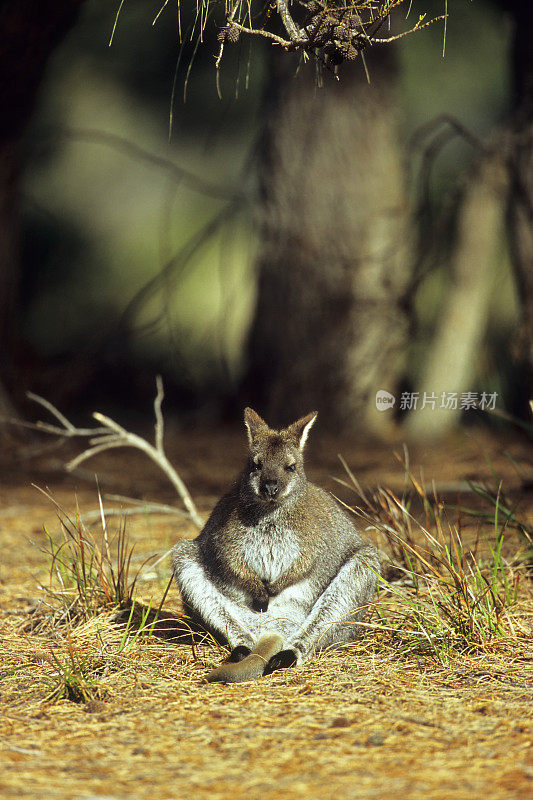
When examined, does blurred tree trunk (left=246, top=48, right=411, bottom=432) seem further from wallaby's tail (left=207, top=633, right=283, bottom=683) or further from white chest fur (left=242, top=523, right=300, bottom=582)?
wallaby's tail (left=207, top=633, right=283, bottom=683)

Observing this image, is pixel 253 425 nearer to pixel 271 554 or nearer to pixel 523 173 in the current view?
pixel 271 554

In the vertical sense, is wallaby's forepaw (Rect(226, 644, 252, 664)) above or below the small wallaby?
below

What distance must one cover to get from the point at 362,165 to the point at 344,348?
184 cm

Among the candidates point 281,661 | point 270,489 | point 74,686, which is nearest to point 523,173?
point 270,489

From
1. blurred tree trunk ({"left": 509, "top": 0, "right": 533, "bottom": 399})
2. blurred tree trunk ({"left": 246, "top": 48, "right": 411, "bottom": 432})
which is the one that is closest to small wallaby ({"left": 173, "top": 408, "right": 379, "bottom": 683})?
blurred tree trunk ({"left": 509, "top": 0, "right": 533, "bottom": 399})

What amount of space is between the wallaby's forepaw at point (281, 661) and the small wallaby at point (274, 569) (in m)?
0.11

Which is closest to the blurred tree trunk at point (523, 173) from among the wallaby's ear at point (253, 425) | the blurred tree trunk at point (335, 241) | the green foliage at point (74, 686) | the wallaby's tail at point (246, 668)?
the blurred tree trunk at point (335, 241)

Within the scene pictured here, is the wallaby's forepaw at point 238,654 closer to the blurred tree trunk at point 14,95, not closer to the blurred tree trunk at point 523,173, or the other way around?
the blurred tree trunk at point 523,173

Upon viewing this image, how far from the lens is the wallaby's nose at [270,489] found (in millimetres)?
3785

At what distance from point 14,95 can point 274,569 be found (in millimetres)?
4646

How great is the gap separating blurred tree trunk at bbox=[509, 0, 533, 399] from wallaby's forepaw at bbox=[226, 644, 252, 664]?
3742 mm

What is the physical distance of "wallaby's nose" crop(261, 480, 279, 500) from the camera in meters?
3.79

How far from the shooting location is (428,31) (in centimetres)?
1210

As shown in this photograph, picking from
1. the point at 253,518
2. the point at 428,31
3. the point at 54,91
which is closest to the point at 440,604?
the point at 253,518
